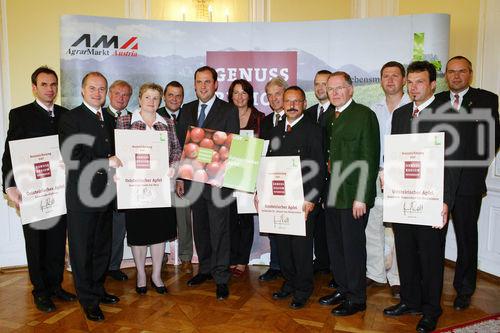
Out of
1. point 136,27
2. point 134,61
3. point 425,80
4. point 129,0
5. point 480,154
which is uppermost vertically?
point 129,0

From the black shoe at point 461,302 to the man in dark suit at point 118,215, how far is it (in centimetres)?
270

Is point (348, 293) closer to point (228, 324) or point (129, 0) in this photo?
point (228, 324)

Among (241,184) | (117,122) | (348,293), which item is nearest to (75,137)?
(117,122)

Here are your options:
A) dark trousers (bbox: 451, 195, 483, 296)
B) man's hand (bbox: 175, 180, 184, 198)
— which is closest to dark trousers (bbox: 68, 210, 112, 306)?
man's hand (bbox: 175, 180, 184, 198)

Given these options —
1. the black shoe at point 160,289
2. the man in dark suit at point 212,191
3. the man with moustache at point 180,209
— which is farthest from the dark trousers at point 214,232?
the man with moustache at point 180,209

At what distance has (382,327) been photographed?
2.99 m

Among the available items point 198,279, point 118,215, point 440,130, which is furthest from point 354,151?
point 118,215

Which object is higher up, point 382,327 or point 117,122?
point 117,122

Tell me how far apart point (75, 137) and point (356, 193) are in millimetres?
1894

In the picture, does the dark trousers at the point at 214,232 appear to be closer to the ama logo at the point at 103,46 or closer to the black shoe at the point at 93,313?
the black shoe at the point at 93,313

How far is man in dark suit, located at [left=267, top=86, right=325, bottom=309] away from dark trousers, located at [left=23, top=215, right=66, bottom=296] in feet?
5.39

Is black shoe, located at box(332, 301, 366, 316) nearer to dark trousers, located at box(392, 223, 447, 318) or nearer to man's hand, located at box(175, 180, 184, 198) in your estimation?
dark trousers, located at box(392, 223, 447, 318)

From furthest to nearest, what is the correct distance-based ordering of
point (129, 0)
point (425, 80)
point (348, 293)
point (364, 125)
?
point (129, 0)
point (348, 293)
point (364, 125)
point (425, 80)

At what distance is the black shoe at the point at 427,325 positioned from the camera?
2.86 m
